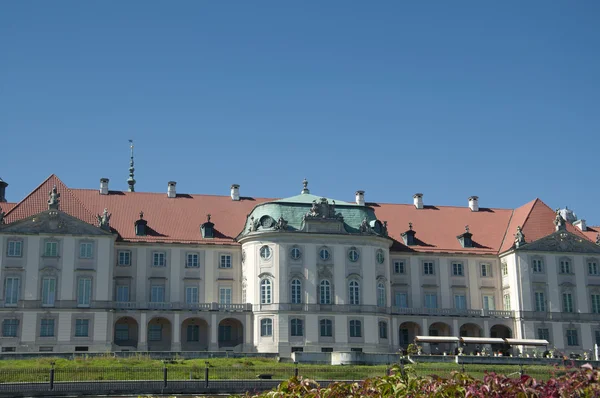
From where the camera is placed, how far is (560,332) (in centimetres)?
6812

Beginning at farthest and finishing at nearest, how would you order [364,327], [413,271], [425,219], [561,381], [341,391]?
[425,219], [413,271], [364,327], [341,391], [561,381]

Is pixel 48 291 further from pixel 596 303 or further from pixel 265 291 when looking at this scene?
pixel 596 303

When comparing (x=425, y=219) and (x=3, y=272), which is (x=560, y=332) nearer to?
(x=425, y=219)

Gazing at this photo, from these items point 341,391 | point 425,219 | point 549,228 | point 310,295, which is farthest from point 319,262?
point 341,391

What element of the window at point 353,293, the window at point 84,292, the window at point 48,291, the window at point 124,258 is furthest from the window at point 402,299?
the window at point 48,291

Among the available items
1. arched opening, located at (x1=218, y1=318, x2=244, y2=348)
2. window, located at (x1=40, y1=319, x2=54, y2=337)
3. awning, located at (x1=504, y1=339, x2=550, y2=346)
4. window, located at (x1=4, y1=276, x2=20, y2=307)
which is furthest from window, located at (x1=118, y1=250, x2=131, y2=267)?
awning, located at (x1=504, y1=339, x2=550, y2=346)

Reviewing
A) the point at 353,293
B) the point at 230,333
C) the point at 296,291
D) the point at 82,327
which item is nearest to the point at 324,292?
the point at 296,291

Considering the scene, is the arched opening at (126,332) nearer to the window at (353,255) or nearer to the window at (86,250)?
the window at (86,250)

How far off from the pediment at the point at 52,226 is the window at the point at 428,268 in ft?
84.7

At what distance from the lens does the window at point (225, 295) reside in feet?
218

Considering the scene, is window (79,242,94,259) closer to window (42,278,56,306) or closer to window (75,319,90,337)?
window (42,278,56,306)

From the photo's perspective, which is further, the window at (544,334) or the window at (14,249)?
the window at (544,334)

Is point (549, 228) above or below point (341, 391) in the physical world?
above

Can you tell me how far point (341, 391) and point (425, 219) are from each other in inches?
2379
